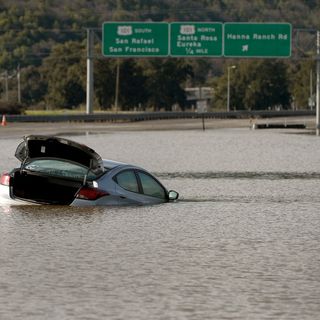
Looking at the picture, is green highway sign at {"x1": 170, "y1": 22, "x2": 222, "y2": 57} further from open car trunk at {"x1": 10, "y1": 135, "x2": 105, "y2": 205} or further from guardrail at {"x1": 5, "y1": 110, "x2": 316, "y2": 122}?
open car trunk at {"x1": 10, "y1": 135, "x2": 105, "y2": 205}

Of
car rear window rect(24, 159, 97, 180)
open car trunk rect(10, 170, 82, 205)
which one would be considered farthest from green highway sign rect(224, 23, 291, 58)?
car rear window rect(24, 159, 97, 180)

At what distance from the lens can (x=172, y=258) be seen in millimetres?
14102

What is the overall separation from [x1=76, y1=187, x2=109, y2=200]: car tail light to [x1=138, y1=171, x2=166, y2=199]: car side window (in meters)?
1.52

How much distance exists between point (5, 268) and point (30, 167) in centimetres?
675

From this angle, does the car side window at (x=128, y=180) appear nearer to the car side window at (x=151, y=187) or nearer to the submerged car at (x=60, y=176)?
the submerged car at (x=60, y=176)

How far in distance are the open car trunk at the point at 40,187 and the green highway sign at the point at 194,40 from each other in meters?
61.8

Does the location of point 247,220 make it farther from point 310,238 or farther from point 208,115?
point 208,115

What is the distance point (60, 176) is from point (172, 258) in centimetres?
574

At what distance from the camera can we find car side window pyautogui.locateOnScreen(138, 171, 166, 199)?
2159 cm

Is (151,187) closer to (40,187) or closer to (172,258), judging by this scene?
(40,187)

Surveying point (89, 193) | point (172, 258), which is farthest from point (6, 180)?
point (172, 258)

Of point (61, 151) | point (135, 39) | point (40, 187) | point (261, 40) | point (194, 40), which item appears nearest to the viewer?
point (61, 151)

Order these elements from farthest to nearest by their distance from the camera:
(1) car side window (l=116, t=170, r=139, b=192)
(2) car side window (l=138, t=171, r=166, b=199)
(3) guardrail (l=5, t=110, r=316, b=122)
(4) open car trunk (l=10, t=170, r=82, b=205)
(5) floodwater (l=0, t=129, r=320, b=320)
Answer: (3) guardrail (l=5, t=110, r=316, b=122) < (2) car side window (l=138, t=171, r=166, b=199) < (1) car side window (l=116, t=170, r=139, b=192) < (4) open car trunk (l=10, t=170, r=82, b=205) < (5) floodwater (l=0, t=129, r=320, b=320)

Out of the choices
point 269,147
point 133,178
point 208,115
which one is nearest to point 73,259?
point 133,178
